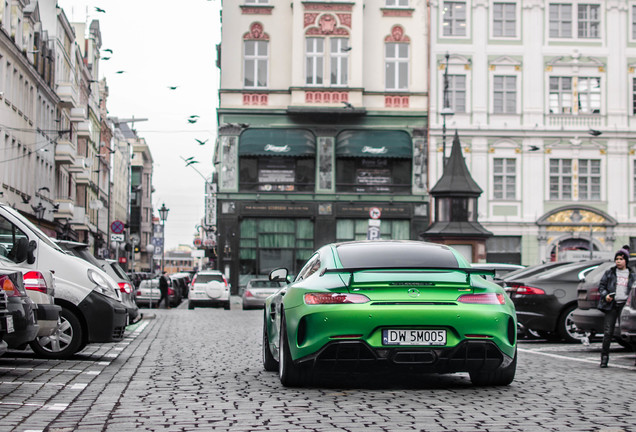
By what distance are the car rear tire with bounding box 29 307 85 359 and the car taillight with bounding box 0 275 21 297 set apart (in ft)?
11.9

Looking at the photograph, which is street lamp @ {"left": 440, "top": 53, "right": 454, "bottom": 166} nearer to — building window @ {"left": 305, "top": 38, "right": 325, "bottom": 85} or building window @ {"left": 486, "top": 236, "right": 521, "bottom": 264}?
building window @ {"left": 486, "top": 236, "right": 521, "bottom": 264}

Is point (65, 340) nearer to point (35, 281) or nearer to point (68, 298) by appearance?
point (68, 298)

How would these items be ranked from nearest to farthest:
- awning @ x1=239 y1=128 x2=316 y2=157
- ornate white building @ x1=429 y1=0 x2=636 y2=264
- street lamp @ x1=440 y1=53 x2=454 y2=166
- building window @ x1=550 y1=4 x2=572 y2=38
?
street lamp @ x1=440 y1=53 x2=454 y2=166, awning @ x1=239 y1=128 x2=316 y2=157, ornate white building @ x1=429 y1=0 x2=636 y2=264, building window @ x1=550 y1=4 x2=572 y2=38

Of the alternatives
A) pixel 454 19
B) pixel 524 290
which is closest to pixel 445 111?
pixel 454 19

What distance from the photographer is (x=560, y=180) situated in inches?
2002

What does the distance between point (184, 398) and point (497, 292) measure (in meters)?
2.96

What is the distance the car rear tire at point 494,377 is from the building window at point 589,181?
42.2 m

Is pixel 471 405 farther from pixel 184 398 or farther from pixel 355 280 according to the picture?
pixel 184 398

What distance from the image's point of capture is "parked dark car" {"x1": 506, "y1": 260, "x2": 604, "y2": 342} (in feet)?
61.4

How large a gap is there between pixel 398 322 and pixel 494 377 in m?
1.48

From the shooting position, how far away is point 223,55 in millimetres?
50188

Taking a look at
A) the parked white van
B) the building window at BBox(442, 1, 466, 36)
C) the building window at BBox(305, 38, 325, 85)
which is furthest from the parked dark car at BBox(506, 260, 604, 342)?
the building window at BBox(442, 1, 466, 36)

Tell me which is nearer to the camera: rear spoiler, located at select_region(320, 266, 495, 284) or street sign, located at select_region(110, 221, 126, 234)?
rear spoiler, located at select_region(320, 266, 495, 284)

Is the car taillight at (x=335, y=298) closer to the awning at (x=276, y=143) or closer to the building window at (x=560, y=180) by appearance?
the awning at (x=276, y=143)
